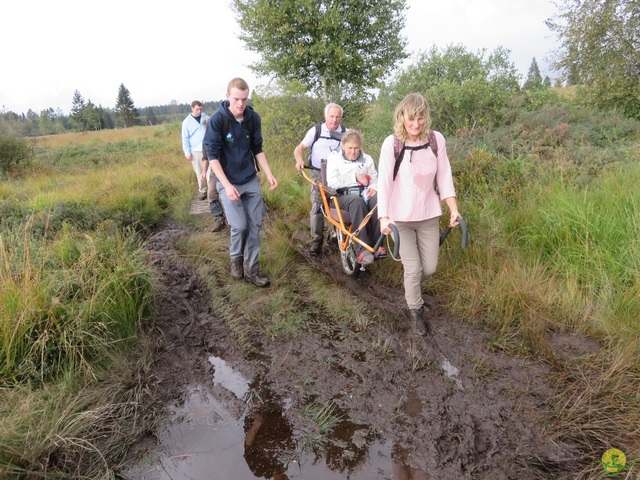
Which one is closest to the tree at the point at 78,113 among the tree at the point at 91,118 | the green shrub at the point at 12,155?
the tree at the point at 91,118

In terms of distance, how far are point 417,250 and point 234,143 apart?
7.54ft

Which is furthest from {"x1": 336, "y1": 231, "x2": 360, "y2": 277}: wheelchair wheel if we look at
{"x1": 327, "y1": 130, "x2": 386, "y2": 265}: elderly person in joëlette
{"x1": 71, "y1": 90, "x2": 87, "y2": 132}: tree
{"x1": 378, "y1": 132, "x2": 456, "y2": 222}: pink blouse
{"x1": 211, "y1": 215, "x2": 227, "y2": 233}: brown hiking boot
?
{"x1": 71, "y1": 90, "x2": 87, "y2": 132}: tree

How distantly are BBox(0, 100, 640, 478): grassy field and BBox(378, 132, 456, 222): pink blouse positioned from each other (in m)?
1.09

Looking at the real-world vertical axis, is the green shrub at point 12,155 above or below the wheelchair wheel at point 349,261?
above

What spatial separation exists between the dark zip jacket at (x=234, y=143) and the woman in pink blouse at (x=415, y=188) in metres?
1.73

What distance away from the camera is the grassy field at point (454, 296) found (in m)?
2.27

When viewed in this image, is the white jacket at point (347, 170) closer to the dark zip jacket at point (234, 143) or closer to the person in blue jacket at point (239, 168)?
the person in blue jacket at point (239, 168)

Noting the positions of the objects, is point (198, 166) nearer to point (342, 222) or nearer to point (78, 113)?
point (342, 222)

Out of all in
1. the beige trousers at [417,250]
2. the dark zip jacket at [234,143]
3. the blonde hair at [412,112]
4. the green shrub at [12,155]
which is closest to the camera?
the blonde hair at [412,112]

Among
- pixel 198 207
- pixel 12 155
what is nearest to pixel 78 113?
pixel 12 155

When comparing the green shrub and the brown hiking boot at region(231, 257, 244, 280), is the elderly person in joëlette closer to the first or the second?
the brown hiking boot at region(231, 257, 244, 280)

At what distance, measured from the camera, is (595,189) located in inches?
166

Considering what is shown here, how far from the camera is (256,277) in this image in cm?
431

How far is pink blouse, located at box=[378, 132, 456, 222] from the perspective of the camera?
3055 millimetres
